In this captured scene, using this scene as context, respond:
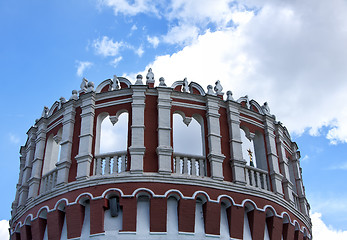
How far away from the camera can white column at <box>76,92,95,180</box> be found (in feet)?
63.8

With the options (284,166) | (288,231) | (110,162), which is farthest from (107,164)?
(284,166)

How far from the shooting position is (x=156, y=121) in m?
20.3

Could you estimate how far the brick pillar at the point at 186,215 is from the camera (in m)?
18.2

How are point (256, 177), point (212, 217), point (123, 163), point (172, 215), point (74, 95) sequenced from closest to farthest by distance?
point (172, 215) → point (212, 217) → point (123, 163) → point (256, 177) → point (74, 95)

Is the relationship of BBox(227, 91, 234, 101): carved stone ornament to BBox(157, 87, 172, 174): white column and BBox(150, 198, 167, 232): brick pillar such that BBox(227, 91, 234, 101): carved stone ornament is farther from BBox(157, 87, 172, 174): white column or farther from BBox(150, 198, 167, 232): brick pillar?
BBox(150, 198, 167, 232): brick pillar

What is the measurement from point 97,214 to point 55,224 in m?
2.09


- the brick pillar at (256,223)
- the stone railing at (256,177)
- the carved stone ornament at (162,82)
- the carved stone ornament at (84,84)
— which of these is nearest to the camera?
the brick pillar at (256,223)

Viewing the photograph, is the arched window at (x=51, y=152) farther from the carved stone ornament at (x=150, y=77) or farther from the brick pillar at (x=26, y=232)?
the carved stone ornament at (x=150, y=77)

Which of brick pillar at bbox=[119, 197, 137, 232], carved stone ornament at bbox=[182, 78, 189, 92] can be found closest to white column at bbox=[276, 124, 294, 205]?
carved stone ornament at bbox=[182, 78, 189, 92]

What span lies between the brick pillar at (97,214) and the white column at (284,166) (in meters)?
8.48

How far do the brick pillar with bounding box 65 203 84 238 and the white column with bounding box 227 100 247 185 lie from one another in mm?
6354

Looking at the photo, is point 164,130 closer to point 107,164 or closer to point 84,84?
point 107,164

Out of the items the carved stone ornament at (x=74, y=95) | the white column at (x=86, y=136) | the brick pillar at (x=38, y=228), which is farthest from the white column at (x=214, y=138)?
the brick pillar at (x=38, y=228)

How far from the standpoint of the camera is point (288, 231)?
811 inches
